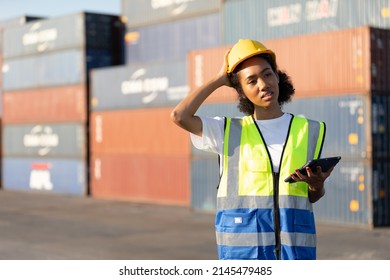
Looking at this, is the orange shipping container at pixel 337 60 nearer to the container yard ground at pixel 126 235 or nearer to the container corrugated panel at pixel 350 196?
the container corrugated panel at pixel 350 196

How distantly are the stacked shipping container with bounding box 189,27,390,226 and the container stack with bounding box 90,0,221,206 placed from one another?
6.12 metres

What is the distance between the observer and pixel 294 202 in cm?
412

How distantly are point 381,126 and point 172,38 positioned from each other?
11.2 meters

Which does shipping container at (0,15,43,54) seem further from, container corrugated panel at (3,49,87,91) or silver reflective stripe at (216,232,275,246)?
silver reflective stripe at (216,232,275,246)

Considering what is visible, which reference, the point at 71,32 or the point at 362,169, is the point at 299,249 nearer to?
the point at 362,169

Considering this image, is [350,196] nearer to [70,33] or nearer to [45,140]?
[70,33]

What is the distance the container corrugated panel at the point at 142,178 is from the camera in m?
25.4

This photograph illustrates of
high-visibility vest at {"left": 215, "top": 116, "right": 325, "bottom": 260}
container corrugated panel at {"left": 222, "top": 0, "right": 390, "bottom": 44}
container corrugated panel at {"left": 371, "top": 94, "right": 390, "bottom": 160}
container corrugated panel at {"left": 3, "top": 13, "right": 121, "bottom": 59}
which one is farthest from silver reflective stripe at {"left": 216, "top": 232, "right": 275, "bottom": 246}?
container corrugated panel at {"left": 3, "top": 13, "right": 121, "bottom": 59}

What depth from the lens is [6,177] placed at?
1346 inches

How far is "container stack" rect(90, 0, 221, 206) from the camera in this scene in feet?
84.1

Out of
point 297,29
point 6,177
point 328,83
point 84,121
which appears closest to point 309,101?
point 328,83

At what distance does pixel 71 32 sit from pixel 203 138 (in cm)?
2667

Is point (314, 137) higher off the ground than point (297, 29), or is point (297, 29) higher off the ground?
point (297, 29)

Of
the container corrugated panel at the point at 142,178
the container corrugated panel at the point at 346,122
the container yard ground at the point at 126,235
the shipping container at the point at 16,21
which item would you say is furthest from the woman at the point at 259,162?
the shipping container at the point at 16,21
